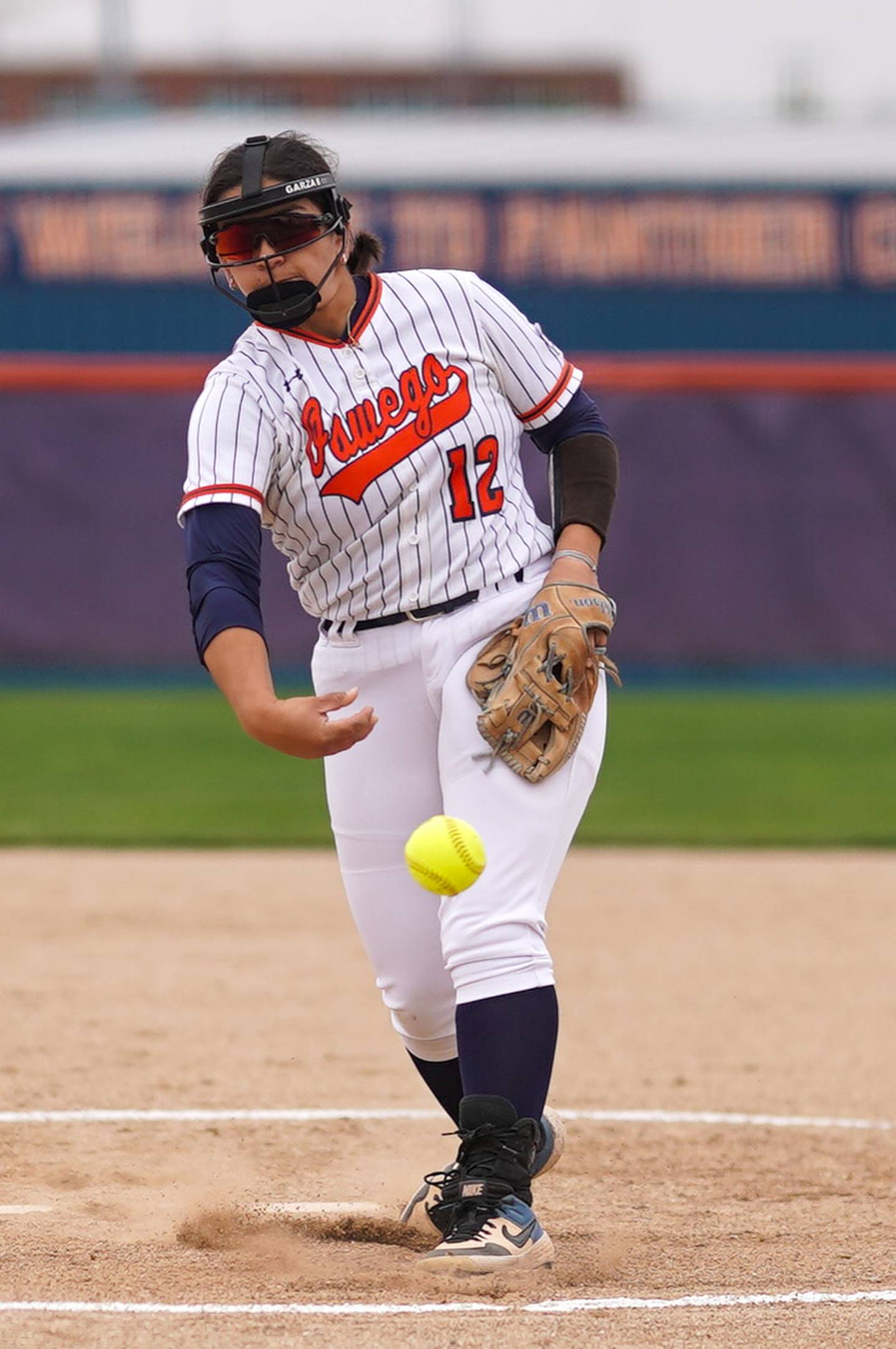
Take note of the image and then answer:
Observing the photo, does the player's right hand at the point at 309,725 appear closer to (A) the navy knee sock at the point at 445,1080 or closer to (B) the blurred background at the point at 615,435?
(A) the navy knee sock at the point at 445,1080

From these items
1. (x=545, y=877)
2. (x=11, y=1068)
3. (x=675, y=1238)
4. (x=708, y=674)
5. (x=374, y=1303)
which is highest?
(x=545, y=877)

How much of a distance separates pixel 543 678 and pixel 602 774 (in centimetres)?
639

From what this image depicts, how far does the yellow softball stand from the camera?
3008 millimetres

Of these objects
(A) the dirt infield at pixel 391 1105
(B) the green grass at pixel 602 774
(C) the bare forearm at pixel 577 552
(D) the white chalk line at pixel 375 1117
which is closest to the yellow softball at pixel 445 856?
(C) the bare forearm at pixel 577 552

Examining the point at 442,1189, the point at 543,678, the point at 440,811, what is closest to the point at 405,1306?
the point at 442,1189

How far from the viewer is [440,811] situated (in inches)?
131

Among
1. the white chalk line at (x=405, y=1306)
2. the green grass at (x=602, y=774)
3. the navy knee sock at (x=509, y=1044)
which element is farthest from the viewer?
the green grass at (x=602, y=774)

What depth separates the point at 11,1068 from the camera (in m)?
4.70

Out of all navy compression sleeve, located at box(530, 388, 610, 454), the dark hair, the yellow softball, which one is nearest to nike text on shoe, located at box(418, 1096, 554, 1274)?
the yellow softball

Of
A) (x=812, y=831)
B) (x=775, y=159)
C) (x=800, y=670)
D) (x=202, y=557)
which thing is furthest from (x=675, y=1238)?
(x=775, y=159)

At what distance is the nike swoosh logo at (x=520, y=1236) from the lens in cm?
306

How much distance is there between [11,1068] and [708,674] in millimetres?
7692

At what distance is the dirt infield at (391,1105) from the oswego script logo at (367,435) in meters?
1.22

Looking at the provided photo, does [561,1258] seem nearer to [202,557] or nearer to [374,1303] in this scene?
[374,1303]
